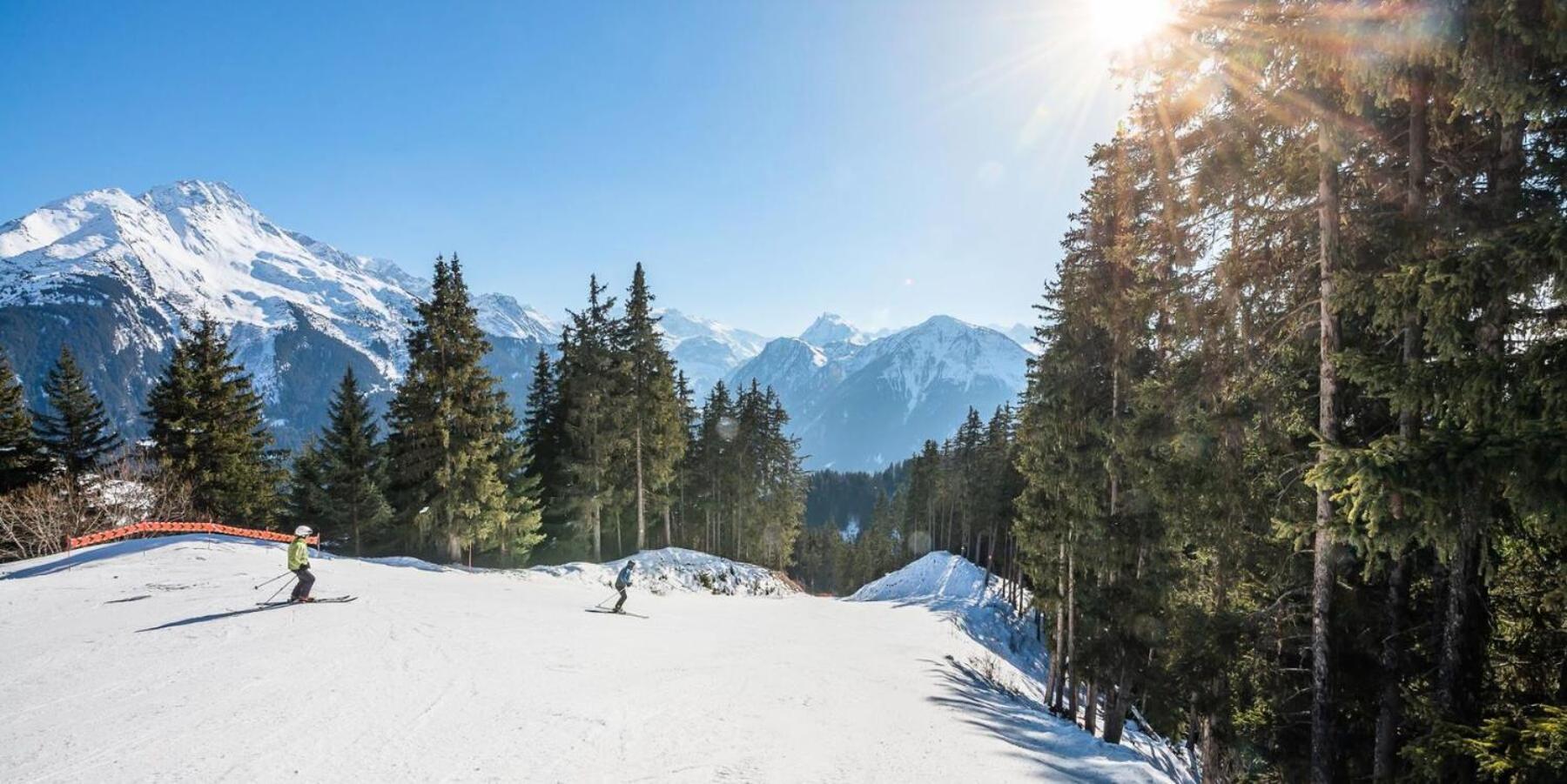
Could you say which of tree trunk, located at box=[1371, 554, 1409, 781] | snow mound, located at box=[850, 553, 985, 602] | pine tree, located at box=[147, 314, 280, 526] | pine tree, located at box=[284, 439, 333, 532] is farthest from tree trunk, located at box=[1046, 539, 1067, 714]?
pine tree, located at box=[284, 439, 333, 532]

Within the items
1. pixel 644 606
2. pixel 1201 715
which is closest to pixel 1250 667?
pixel 1201 715

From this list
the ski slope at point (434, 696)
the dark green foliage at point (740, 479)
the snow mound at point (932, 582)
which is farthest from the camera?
the dark green foliage at point (740, 479)

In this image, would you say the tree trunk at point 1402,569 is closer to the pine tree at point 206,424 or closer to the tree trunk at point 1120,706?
the tree trunk at point 1120,706

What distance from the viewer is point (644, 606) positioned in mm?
20797

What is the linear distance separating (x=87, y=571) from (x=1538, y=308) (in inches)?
1050

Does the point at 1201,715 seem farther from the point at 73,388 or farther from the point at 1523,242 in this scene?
the point at 73,388

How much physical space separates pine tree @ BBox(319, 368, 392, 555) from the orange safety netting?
1086 cm

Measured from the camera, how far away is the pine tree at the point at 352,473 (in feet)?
114

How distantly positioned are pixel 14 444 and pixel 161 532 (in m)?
8.64

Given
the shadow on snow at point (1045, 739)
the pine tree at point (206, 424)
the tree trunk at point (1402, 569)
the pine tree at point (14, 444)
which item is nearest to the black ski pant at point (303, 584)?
the shadow on snow at point (1045, 739)

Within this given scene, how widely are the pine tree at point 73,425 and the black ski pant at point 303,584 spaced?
82.5 feet

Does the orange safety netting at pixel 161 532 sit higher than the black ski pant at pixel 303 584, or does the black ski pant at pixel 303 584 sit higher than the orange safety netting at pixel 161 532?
the black ski pant at pixel 303 584

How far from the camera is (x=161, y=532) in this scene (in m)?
23.0

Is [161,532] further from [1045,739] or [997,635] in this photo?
[997,635]
